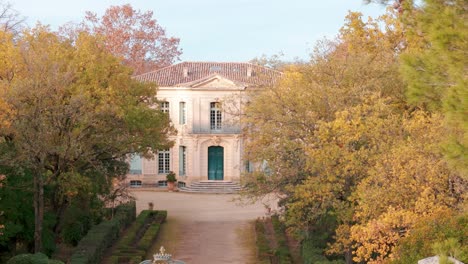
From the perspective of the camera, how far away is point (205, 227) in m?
33.8

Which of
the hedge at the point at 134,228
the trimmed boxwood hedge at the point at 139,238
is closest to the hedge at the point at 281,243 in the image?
the trimmed boxwood hedge at the point at 139,238

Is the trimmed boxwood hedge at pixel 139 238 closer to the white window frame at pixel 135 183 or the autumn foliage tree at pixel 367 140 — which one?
the autumn foliage tree at pixel 367 140

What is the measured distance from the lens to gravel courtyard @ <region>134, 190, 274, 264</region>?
89.6 feet

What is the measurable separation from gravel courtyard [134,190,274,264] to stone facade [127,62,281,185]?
2.41 m

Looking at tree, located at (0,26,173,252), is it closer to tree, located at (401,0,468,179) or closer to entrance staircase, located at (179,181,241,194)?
tree, located at (401,0,468,179)

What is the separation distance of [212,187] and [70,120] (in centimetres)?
2521

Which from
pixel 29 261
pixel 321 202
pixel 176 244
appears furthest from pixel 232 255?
pixel 29 261

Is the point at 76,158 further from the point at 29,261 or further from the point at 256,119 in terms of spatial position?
the point at 256,119

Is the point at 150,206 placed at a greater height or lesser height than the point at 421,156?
lesser

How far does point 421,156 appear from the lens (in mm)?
17578

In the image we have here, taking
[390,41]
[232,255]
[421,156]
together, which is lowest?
[232,255]

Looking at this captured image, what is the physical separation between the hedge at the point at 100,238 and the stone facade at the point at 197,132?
14.3 meters

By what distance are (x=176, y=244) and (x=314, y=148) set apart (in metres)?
10.1

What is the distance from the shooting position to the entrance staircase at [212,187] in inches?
1855
